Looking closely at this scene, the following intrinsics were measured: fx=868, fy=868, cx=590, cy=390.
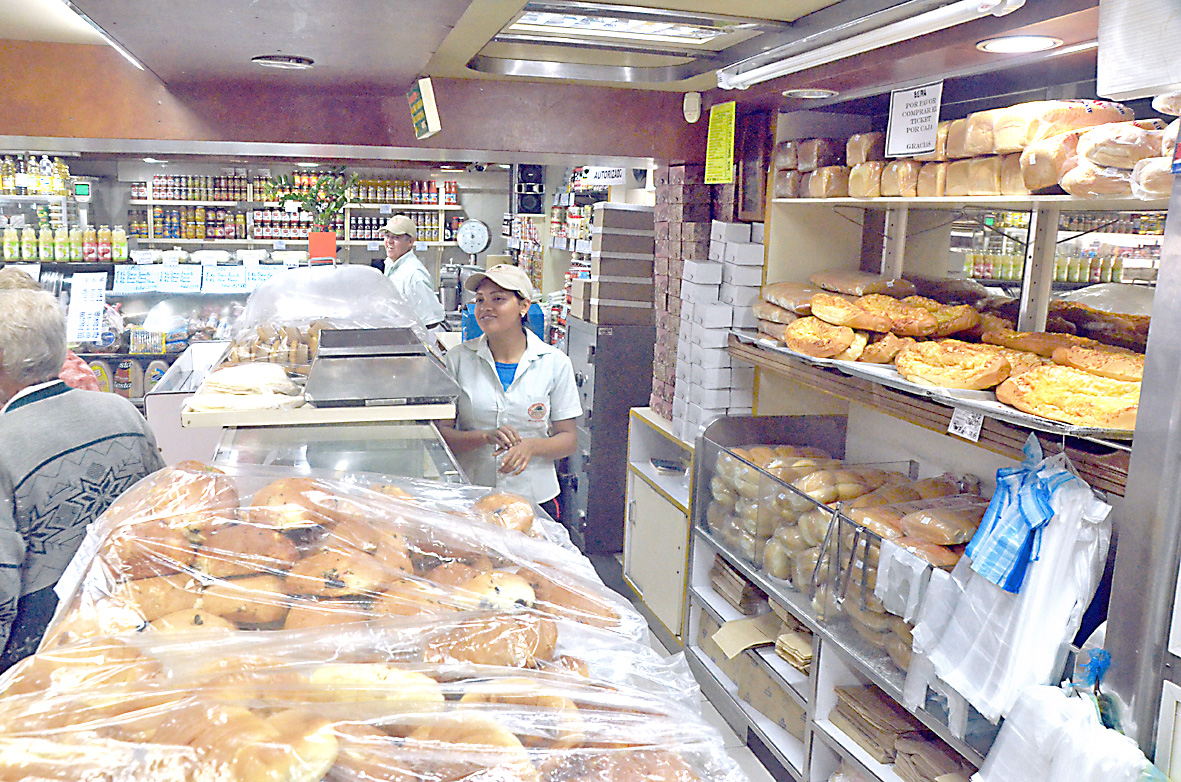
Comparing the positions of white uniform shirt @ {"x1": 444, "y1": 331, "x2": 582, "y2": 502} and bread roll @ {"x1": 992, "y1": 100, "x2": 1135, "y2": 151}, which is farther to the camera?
white uniform shirt @ {"x1": 444, "y1": 331, "x2": 582, "y2": 502}

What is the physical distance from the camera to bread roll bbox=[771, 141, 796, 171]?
11.4ft

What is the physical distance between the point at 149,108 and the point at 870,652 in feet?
10.4

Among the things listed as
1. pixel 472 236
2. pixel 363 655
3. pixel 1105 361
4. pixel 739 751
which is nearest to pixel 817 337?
pixel 1105 361

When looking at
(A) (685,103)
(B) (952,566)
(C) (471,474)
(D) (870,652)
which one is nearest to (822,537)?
(D) (870,652)

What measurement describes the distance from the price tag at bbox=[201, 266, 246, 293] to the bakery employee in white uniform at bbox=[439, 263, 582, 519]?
11.4 feet

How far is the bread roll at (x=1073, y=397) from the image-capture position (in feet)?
6.42

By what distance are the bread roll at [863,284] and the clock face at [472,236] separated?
7490mm

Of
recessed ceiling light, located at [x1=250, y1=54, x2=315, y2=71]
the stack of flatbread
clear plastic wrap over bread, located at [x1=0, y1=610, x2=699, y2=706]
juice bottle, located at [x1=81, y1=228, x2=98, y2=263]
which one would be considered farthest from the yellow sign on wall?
juice bottle, located at [x1=81, y1=228, x2=98, y2=263]

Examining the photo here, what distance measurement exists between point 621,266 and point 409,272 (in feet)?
9.76

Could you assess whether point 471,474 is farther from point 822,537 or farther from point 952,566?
point 952,566

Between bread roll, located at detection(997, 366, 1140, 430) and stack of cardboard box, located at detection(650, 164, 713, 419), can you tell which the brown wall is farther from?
bread roll, located at detection(997, 366, 1140, 430)

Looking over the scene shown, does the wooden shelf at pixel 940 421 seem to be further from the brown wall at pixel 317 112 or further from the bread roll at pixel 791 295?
the brown wall at pixel 317 112

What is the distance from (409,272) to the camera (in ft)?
24.3

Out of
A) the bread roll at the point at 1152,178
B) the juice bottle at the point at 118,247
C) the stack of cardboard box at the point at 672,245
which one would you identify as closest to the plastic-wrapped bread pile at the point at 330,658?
the bread roll at the point at 1152,178
